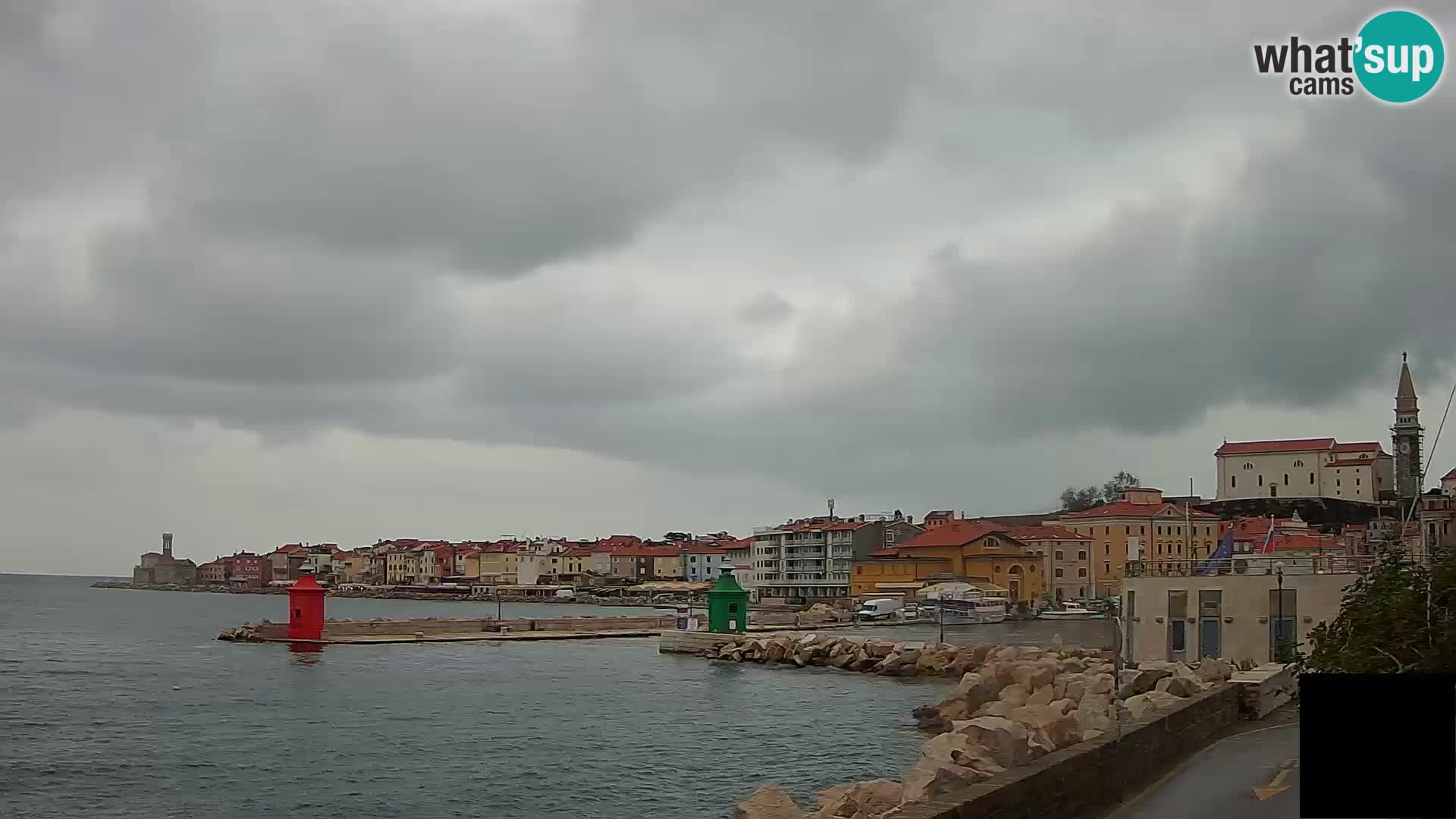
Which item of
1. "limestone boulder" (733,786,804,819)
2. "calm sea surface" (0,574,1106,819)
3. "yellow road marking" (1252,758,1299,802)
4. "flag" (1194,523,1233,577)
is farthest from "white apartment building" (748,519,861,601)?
"yellow road marking" (1252,758,1299,802)

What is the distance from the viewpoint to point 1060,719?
61.9 feet

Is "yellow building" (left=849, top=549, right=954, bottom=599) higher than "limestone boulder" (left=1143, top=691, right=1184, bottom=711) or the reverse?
the reverse

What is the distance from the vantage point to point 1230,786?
13922 millimetres

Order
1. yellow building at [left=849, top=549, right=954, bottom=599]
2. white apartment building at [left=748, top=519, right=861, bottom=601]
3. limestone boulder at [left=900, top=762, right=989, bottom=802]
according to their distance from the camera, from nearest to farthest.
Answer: limestone boulder at [left=900, top=762, right=989, bottom=802] → yellow building at [left=849, top=549, right=954, bottom=599] → white apartment building at [left=748, top=519, right=861, bottom=601]

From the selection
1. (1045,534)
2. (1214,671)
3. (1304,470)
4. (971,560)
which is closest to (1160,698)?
(1214,671)

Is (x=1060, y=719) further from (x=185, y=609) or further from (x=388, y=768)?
(x=185, y=609)

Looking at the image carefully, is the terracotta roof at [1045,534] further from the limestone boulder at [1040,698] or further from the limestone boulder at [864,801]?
the limestone boulder at [864,801]

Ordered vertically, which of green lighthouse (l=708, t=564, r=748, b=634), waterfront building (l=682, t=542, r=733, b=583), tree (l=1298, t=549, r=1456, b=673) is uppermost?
tree (l=1298, t=549, r=1456, b=673)

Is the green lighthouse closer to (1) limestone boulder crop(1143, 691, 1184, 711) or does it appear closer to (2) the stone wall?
(1) limestone boulder crop(1143, 691, 1184, 711)

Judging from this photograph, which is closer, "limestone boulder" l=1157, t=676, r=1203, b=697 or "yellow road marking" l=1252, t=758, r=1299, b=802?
"yellow road marking" l=1252, t=758, r=1299, b=802

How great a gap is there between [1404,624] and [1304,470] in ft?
402

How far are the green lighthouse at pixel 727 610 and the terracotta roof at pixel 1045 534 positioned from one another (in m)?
41.0

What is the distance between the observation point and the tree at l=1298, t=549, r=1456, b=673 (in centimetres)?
1266

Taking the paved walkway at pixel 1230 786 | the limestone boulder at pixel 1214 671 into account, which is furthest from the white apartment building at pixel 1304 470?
the paved walkway at pixel 1230 786
